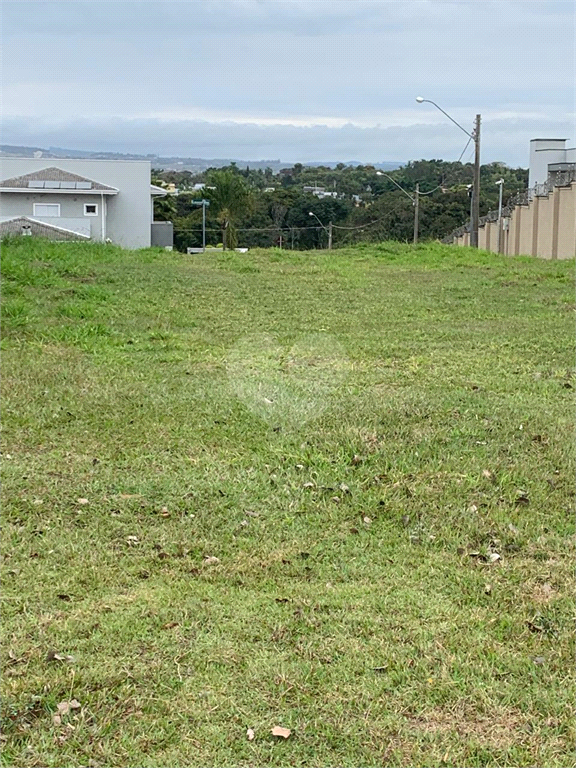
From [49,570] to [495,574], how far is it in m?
1.77

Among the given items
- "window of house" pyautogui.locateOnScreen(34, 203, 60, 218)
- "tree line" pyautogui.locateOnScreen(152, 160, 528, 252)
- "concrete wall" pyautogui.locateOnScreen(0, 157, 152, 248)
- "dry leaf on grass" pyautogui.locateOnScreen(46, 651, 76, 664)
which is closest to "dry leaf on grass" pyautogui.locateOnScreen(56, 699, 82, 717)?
"dry leaf on grass" pyautogui.locateOnScreen(46, 651, 76, 664)

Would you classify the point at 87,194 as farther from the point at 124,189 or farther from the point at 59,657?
the point at 59,657

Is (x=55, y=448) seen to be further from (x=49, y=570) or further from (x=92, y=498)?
(x=49, y=570)

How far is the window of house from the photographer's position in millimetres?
28094

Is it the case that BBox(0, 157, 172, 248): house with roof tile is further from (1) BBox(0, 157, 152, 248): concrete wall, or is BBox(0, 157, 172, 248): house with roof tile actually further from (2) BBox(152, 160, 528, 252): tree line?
(2) BBox(152, 160, 528, 252): tree line

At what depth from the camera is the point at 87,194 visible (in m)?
28.1

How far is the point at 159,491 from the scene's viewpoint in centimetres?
428

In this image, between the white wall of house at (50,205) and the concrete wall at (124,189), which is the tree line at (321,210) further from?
the white wall of house at (50,205)

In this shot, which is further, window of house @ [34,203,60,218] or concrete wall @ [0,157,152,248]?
A: concrete wall @ [0,157,152,248]

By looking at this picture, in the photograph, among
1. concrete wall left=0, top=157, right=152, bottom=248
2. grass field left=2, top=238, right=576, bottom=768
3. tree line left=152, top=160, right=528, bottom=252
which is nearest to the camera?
grass field left=2, top=238, right=576, bottom=768

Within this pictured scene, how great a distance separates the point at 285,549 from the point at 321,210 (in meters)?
42.5

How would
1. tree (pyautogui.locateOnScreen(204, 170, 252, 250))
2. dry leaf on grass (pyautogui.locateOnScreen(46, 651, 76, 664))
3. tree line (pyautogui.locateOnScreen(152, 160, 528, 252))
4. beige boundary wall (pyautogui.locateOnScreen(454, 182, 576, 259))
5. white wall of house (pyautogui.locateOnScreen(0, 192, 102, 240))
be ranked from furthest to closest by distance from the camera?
tree line (pyautogui.locateOnScreen(152, 160, 528, 252)), tree (pyautogui.locateOnScreen(204, 170, 252, 250)), white wall of house (pyautogui.locateOnScreen(0, 192, 102, 240)), beige boundary wall (pyautogui.locateOnScreen(454, 182, 576, 259)), dry leaf on grass (pyautogui.locateOnScreen(46, 651, 76, 664))

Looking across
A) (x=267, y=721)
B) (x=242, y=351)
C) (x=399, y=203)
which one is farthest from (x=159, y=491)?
(x=399, y=203)

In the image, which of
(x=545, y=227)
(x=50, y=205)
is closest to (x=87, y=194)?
(x=50, y=205)
